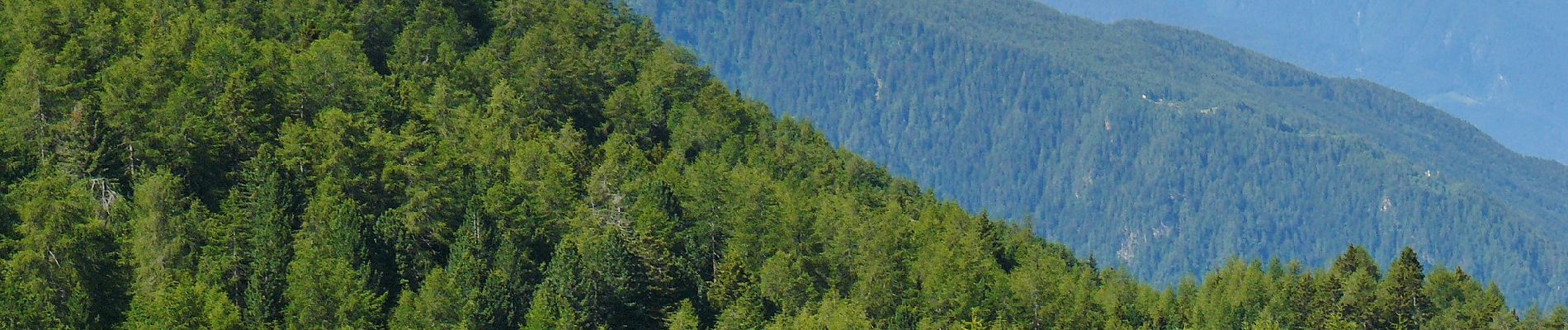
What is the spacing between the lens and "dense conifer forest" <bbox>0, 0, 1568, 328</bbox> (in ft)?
244

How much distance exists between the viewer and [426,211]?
275ft

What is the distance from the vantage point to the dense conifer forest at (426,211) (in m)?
74.4

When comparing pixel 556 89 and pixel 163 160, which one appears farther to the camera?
pixel 556 89

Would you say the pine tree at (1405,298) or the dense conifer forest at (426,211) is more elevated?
the pine tree at (1405,298)

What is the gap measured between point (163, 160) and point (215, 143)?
7.30 ft

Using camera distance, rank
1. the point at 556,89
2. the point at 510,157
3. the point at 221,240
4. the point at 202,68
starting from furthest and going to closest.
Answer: the point at 556,89, the point at 510,157, the point at 202,68, the point at 221,240

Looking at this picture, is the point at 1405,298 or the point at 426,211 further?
the point at 1405,298

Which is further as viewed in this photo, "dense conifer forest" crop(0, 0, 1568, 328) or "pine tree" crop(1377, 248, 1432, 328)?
"pine tree" crop(1377, 248, 1432, 328)

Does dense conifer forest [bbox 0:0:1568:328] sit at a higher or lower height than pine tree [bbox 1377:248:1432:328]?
lower

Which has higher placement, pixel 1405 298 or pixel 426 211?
pixel 1405 298

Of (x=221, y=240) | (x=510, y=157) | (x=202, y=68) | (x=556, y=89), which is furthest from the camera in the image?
(x=556, y=89)

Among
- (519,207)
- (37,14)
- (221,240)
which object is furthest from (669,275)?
(37,14)

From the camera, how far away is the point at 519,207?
285ft

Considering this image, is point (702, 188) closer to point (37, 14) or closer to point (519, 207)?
point (519, 207)
